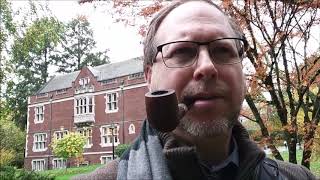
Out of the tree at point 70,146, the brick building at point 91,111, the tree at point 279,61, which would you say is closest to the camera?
the tree at point 279,61

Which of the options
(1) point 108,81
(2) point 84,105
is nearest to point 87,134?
(2) point 84,105

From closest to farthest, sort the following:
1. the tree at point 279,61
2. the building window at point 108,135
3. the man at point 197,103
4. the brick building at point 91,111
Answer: the man at point 197,103 < the tree at point 279,61 < the brick building at point 91,111 < the building window at point 108,135

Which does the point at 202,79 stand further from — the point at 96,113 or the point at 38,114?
the point at 38,114

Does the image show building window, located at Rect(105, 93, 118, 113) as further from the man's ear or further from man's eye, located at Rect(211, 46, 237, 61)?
man's eye, located at Rect(211, 46, 237, 61)

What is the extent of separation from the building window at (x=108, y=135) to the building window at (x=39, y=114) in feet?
25.9

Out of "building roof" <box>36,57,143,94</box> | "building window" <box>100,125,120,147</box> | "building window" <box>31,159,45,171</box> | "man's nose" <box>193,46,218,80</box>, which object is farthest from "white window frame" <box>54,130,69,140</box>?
"man's nose" <box>193,46,218,80</box>

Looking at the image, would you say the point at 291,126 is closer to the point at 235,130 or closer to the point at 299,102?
the point at 299,102

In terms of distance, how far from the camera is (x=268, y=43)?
5.96 metres

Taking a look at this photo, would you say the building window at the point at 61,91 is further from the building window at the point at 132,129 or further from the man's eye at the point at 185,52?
the man's eye at the point at 185,52

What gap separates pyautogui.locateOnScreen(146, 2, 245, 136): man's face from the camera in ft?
3.85

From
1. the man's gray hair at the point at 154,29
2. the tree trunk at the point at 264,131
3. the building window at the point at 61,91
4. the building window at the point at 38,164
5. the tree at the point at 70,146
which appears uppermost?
the building window at the point at 61,91

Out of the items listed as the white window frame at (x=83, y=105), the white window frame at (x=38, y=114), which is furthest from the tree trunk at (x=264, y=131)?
the white window frame at (x=38, y=114)

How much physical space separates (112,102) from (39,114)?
381 inches

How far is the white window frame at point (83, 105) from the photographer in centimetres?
3294
